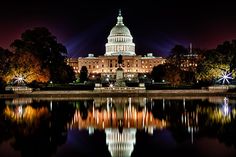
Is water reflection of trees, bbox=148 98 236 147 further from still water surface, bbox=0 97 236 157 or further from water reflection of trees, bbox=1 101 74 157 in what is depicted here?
water reflection of trees, bbox=1 101 74 157

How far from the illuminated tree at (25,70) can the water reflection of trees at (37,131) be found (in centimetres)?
2996

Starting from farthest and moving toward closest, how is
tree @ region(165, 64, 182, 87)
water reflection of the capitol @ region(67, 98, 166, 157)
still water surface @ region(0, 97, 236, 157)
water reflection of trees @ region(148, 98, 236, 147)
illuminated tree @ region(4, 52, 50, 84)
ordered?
tree @ region(165, 64, 182, 87) < illuminated tree @ region(4, 52, 50, 84) < water reflection of trees @ region(148, 98, 236, 147) < water reflection of the capitol @ region(67, 98, 166, 157) < still water surface @ region(0, 97, 236, 157)

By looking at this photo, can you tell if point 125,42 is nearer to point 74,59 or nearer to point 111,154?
point 74,59

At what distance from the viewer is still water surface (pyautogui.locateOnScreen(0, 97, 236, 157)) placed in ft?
54.3

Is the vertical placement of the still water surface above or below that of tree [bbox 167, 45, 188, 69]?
below

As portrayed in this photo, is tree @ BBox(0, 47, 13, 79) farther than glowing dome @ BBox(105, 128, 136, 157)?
Yes

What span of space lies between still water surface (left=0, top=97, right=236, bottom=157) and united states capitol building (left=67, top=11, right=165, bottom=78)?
112383 millimetres

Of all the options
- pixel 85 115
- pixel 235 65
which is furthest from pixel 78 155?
pixel 235 65

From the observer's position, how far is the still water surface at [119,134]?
16562mm

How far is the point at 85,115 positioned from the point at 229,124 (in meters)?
9.95

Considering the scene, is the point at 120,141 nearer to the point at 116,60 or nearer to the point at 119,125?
the point at 119,125

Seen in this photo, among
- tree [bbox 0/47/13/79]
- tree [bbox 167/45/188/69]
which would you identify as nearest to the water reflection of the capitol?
tree [bbox 0/47/13/79]

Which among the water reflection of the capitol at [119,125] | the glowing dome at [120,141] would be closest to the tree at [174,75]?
the water reflection of the capitol at [119,125]

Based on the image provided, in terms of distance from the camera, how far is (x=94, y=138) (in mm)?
19562
